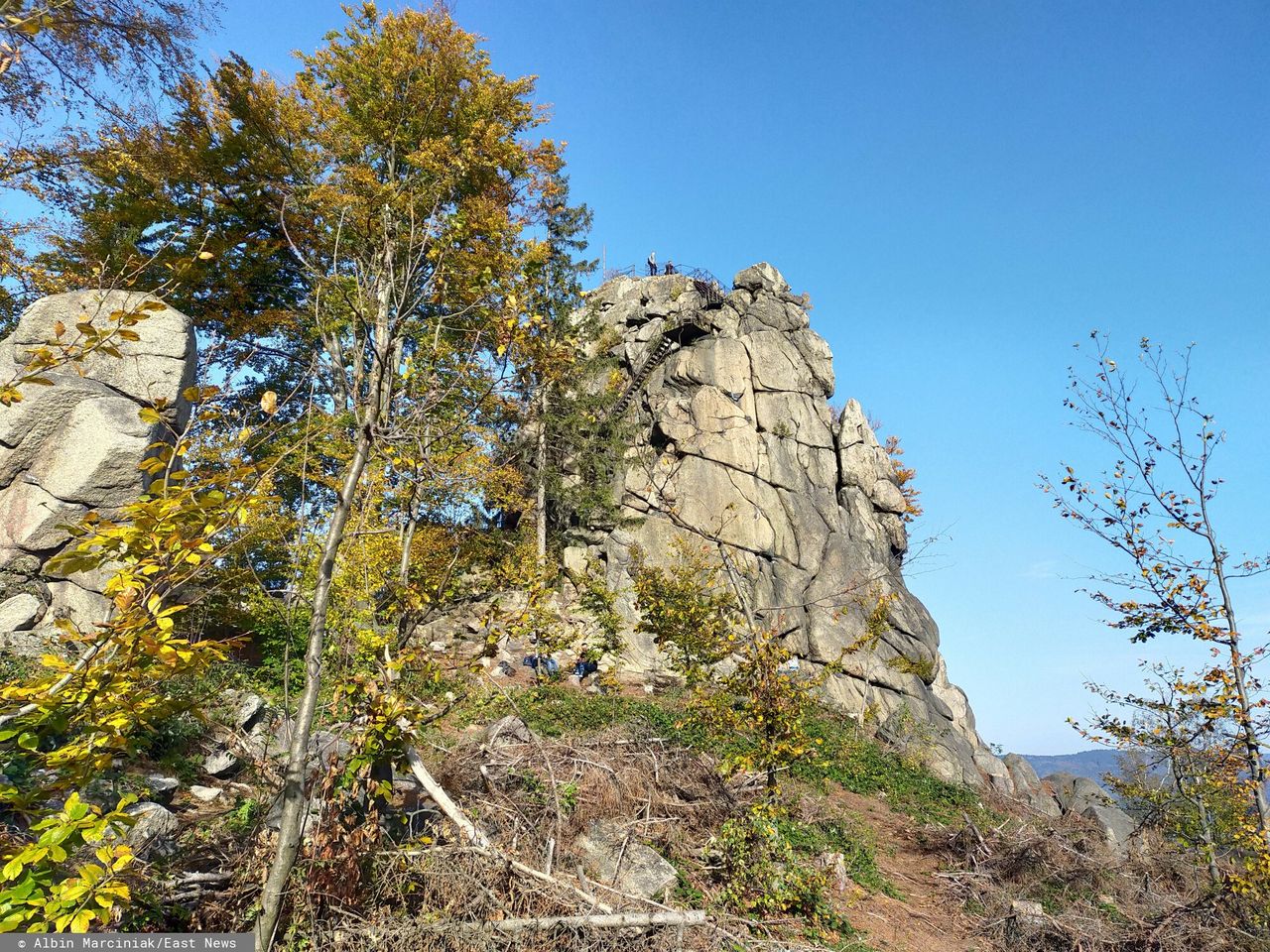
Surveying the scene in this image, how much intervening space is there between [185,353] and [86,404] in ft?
5.17

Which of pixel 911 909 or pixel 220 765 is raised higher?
pixel 220 765

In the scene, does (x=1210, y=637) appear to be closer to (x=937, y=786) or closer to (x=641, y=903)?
(x=641, y=903)

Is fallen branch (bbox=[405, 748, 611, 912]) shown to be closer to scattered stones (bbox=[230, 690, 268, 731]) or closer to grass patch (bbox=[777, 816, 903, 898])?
scattered stones (bbox=[230, 690, 268, 731])

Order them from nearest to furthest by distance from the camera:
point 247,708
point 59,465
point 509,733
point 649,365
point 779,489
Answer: point 247,708 → point 509,733 → point 59,465 → point 779,489 → point 649,365

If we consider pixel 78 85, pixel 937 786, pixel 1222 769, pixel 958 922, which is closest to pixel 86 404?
pixel 78 85

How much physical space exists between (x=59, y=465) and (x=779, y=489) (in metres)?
21.6

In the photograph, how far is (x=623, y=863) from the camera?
581 cm

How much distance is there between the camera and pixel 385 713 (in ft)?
11.8

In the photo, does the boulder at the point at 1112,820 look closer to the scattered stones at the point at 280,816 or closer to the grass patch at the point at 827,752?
the grass patch at the point at 827,752

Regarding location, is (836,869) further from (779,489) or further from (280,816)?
(779,489)

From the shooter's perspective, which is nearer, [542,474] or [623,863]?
[623,863]

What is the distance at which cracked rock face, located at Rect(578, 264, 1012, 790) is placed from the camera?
2181 centimetres

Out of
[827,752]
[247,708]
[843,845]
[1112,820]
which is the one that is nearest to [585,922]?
[247,708]

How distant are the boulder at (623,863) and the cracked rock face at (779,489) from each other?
41.3 feet
